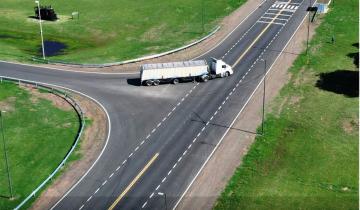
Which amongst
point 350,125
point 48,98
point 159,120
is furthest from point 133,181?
point 350,125

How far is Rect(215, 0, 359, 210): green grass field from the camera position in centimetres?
7056

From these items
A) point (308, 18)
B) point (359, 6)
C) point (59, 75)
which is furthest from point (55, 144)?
point (359, 6)

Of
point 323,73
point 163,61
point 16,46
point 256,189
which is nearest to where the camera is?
point 256,189

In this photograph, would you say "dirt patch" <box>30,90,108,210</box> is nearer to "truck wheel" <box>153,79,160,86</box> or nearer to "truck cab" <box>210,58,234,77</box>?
"truck wheel" <box>153,79,160,86</box>

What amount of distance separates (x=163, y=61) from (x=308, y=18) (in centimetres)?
4305

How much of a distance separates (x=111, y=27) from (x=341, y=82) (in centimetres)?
6205

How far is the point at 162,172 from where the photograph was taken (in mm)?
75875

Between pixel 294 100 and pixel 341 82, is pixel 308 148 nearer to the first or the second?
pixel 294 100

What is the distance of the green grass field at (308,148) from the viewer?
7056 centimetres

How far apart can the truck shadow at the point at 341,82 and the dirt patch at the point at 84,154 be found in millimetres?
41952

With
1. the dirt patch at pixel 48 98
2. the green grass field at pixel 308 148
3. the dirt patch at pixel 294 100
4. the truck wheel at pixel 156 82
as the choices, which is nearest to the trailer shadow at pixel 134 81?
the truck wheel at pixel 156 82

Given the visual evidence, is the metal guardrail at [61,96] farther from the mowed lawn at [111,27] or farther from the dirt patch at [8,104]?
the mowed lawn at [111,27]

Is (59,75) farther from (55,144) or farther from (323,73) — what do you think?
(323,73)

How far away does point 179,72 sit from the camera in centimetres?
10088
